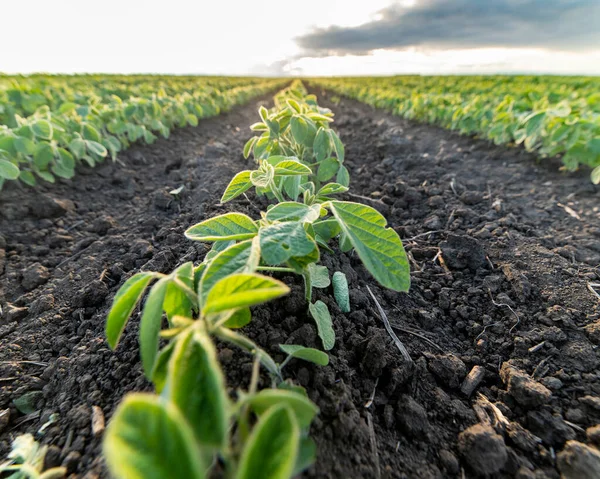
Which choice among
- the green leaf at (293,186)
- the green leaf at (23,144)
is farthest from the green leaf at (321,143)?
the green leaf at (23,144)

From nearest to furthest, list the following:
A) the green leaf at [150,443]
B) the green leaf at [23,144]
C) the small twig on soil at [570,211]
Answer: the green leaf at [150,443] → the green leaf at [23,144] → the small twig on soil at [570,211]

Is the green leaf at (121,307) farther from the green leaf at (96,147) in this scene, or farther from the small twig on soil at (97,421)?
the green leaf at (96,147)

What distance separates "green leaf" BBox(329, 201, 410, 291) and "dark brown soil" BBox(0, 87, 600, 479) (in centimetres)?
39

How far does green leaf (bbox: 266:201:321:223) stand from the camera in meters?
1.12

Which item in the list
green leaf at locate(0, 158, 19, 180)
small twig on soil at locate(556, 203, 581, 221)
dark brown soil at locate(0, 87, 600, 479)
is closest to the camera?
dark brown soil at locate(0, 87, 600, 479)

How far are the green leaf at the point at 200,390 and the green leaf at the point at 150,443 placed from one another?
6 centimetres

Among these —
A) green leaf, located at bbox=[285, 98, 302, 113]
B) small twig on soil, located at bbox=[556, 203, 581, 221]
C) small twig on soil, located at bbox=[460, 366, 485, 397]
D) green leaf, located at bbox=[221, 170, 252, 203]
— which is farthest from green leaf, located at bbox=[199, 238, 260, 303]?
small twig on soil, located at bbox=[556, 203, 581, 221]

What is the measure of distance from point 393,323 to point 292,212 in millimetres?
780

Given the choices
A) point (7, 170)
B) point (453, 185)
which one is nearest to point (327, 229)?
point (453, 185)

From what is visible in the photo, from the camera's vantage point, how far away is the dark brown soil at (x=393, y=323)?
1081 mm

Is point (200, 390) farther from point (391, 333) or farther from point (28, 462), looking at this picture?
point (391, 333)

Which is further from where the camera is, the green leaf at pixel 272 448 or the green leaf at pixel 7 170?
the green leaf at pixel 7 170

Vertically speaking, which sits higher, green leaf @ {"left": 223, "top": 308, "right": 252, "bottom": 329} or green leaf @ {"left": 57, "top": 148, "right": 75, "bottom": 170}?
green leaf @ {"left": 223, "top": 308, "right": 252, "bottom": 329}

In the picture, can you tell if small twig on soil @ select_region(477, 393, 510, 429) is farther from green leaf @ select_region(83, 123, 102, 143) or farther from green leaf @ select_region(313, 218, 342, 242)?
green leaf @ select_region(83, 123, 102, 143)
